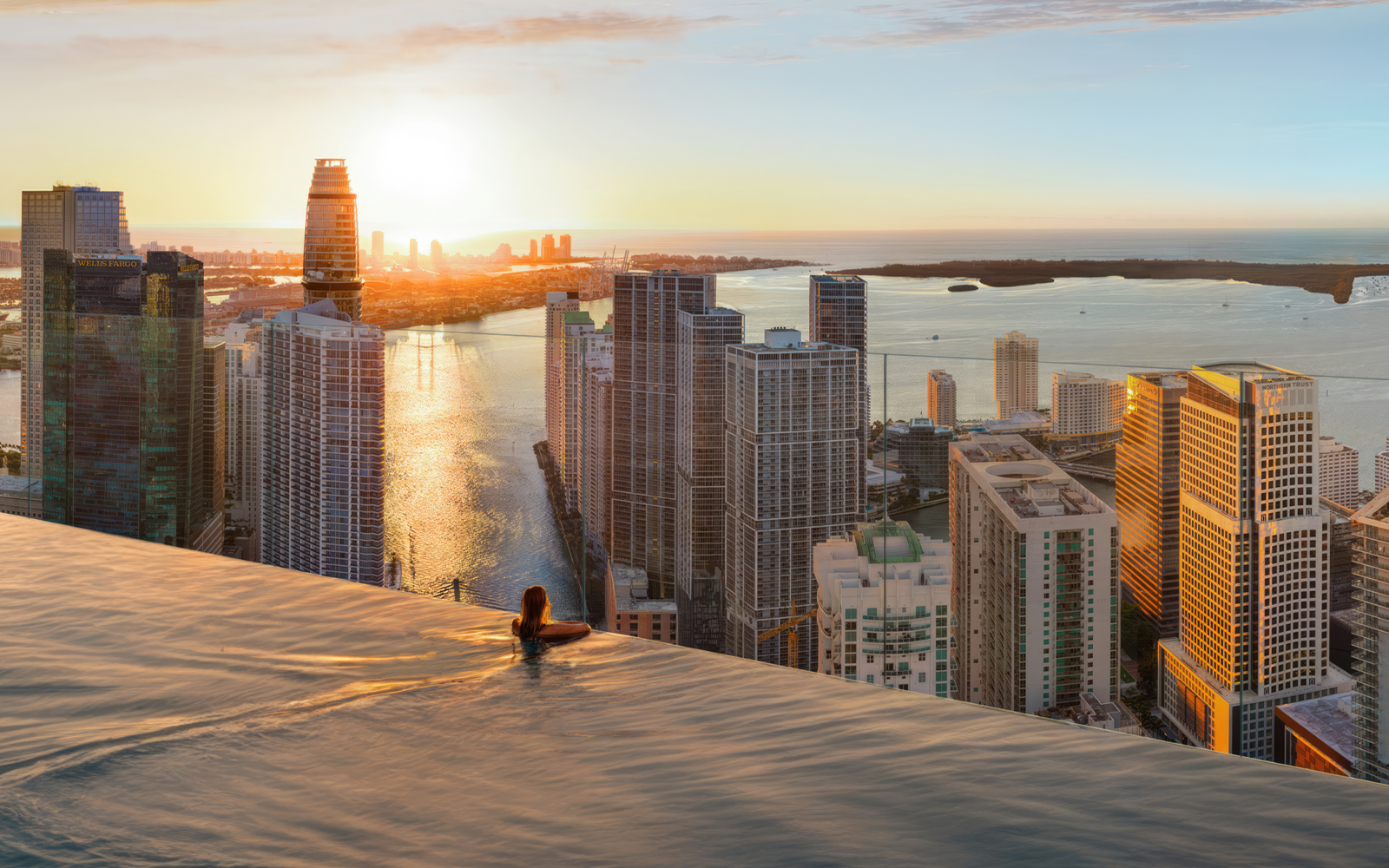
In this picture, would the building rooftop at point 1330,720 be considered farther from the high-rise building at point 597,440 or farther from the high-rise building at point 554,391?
the high-rise building at point 554,391

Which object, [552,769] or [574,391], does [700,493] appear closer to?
[574,391]

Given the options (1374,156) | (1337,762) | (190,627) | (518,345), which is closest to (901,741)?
(190,627)

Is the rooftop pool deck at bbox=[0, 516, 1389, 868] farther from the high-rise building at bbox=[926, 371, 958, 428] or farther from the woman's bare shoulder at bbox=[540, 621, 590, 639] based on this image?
the high-rise building at bbox=[926, 371, 958, 428]

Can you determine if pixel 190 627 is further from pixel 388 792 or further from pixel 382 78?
pixel 382 78

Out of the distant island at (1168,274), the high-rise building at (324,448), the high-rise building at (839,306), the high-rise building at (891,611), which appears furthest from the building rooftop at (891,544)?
the distant island at (1168,274)

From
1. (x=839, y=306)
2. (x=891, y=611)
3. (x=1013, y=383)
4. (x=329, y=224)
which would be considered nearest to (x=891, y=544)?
(x=891, y=611)
